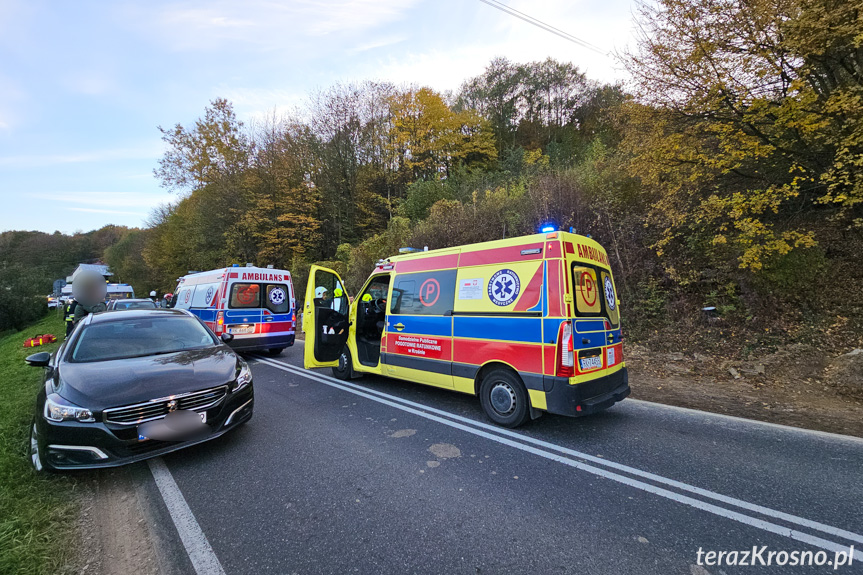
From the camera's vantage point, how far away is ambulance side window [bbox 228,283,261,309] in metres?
9.05

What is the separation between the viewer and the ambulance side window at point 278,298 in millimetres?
9586

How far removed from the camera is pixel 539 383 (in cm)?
406

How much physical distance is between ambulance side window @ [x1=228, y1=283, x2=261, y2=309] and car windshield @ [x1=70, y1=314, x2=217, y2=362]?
389cm

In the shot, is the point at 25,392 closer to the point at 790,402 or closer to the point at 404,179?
the point at 790,402

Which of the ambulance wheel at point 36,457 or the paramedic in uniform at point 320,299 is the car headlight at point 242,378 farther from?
the paramedic in uniform at point 320,299

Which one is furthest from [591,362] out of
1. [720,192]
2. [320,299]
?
[720,192]

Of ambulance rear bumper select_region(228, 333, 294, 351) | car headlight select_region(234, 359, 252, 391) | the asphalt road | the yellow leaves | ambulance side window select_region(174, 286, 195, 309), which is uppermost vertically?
the yellow leaves

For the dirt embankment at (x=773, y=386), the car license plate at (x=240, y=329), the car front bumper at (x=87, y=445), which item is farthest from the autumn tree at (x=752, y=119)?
the car license plate at (x=240, y=329)

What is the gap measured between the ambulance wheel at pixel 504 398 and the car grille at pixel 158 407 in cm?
298

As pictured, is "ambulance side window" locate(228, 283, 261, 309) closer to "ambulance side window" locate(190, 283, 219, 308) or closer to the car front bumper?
"ambulance side window" locate(190, 283, 219, 308)

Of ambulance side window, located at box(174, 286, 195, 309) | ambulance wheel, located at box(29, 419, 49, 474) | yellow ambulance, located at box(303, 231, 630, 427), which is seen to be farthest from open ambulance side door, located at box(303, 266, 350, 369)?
ambulance side window, located at box(174, 286, 195, 309)

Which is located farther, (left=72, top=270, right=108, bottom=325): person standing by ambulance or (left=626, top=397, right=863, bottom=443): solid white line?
(left=72, top=270, right=108, bottom=325): person standing by ambulance

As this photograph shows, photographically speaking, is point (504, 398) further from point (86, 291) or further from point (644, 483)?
point (86, 291)

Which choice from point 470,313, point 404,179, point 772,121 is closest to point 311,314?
point 470,313
